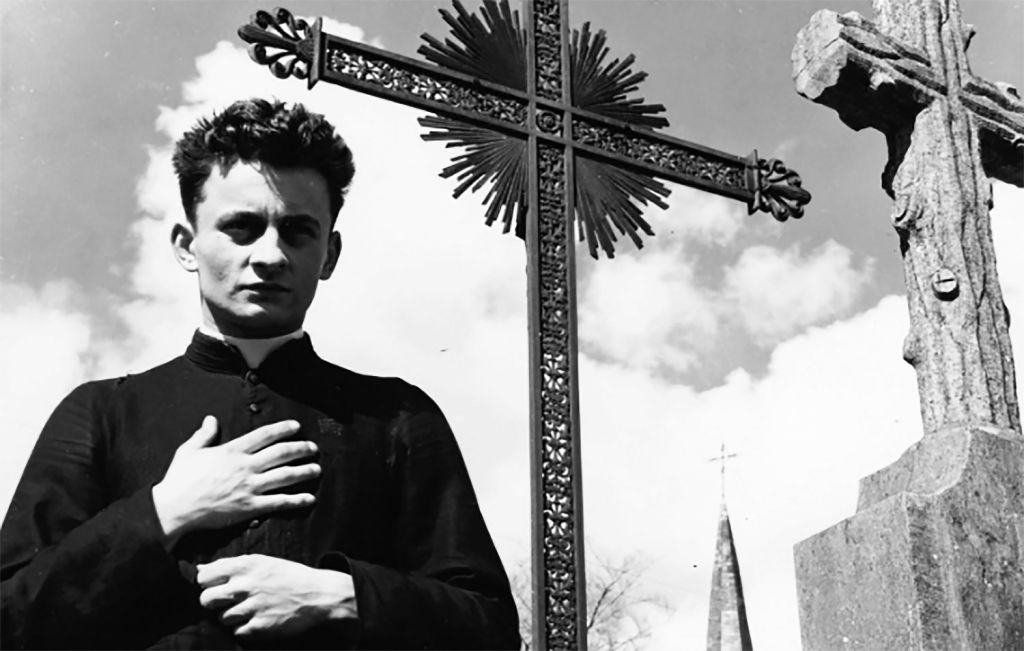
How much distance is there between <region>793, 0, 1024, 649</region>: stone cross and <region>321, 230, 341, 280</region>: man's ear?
6.59ft

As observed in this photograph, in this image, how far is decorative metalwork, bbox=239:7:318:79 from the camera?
5008 mm

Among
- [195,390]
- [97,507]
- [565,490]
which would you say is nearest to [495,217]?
[565,490]

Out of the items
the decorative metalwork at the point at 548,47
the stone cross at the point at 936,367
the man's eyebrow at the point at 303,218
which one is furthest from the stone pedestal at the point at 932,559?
the man's eyebrow at the point at 303,218

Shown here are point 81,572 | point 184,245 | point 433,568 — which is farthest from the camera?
point 184,245

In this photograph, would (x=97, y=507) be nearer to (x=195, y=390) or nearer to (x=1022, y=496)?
(x=195, y=390)

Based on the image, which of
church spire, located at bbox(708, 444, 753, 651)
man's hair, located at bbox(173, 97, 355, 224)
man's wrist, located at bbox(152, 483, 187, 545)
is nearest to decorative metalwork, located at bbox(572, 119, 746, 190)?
man's hair, located at bbox(173, 97, 355, 224)

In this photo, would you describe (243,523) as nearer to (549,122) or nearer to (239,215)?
(239,215)

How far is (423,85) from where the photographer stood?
5395 mm

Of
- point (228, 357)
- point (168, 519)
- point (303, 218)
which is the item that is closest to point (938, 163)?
point (303, 218)

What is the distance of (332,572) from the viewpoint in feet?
13.3

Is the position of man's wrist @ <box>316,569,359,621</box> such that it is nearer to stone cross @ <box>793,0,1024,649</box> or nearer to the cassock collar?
the cassock collar

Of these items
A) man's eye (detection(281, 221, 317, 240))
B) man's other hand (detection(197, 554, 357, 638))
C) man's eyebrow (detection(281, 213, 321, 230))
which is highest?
man's eyebrow (detection(281, 213, 321, 230))

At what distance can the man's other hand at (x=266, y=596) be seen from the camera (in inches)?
154

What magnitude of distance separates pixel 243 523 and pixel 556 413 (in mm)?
1335
